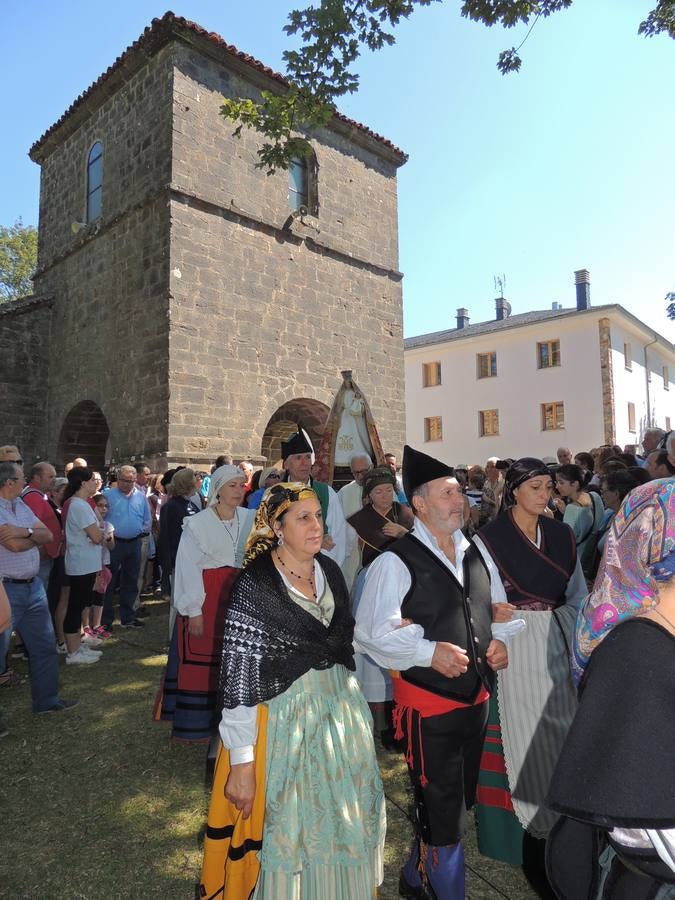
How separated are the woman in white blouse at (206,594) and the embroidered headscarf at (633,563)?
3104 mm

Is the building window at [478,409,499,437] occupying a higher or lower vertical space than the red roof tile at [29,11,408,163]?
lower

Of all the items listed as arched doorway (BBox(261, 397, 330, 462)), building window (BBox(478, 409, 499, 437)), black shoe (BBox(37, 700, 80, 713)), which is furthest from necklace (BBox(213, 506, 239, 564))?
building window (BBox(478, 409, 499, 437))

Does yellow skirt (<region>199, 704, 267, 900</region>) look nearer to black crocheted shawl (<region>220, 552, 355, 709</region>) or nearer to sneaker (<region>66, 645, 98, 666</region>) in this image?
black crocheted shawl (<region>220, 552, 355, 709</region>)

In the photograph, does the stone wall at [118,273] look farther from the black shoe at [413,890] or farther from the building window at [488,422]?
the building window at [488,422]

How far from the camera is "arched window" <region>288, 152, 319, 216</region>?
12.9 m

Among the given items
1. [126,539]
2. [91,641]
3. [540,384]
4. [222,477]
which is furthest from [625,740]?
[540,384]

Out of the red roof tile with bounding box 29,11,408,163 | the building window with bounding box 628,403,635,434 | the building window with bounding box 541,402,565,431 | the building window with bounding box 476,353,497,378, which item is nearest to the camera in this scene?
the red roof tile with bounding box 29,11,408,163

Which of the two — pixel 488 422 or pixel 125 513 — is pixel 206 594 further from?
pixel 488 422

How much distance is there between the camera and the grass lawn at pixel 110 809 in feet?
9.75

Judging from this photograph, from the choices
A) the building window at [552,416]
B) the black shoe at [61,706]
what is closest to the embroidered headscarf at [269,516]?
the black shoe at [61,706]

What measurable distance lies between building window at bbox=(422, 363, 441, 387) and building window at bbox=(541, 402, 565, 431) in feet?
18.2

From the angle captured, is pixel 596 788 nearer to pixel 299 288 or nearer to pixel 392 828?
pixel 392 828

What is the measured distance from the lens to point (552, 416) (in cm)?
2658

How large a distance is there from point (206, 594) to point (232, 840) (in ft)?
7.34
